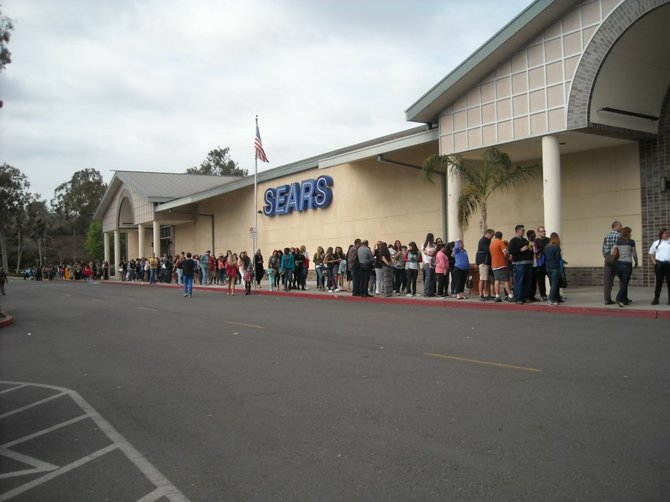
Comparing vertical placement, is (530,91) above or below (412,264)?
above

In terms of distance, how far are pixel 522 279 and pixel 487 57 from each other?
7.00 m

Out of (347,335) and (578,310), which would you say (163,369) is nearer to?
(347,335)

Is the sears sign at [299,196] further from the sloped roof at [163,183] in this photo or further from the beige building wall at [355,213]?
the sloped roof at [163,183]

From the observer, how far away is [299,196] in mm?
32312

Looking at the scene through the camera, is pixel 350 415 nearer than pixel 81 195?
Yes

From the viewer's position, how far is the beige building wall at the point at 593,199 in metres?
17.9

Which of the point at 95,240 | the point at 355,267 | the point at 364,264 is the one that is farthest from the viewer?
the point at 95,240

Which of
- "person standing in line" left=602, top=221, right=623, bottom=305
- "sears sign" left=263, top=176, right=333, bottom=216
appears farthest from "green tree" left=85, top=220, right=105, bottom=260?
"person standing in line" left=602, top=221, right=623, bottom=305

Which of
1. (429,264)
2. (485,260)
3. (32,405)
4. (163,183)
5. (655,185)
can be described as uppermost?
(163,183)

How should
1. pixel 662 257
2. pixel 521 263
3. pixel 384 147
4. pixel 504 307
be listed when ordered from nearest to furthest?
pixel 662 257 < pixel 504 307 < pixel 521 263 < pixel 384 147

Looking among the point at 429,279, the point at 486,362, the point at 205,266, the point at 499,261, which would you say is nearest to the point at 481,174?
the point at 429,279

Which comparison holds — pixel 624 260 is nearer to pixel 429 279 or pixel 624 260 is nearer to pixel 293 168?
pixel 429 279

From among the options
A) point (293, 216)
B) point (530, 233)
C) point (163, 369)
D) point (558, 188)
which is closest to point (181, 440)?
point (163, 369)

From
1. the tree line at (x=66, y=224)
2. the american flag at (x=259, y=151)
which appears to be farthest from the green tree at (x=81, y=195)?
the american flag at (x=259, y=151)
